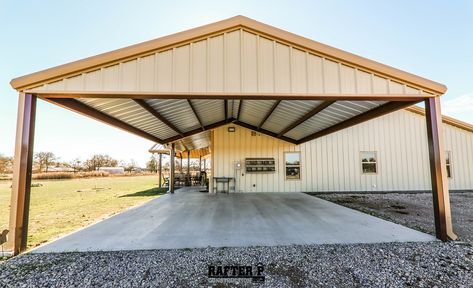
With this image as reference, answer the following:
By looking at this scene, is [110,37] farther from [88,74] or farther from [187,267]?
[187,267]

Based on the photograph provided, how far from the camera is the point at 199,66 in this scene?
3.66m

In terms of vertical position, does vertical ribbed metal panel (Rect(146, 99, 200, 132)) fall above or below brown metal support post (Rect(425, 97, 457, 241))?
above

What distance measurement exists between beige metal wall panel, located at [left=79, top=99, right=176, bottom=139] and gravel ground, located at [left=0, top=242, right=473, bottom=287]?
288 centimetres

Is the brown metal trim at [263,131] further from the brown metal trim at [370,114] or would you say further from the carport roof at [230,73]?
the carport roof at [230,73]

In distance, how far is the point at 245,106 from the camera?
303 inches

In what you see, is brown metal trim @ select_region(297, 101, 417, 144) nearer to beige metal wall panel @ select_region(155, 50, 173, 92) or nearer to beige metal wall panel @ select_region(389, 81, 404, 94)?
beige metal wall panel @ select_region(389, 81, 404, 94)

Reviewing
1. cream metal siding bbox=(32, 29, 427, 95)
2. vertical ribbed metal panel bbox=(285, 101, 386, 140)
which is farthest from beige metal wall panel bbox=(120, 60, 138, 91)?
vertical ribbed metal panel bbox=(285, 101, 386, 140)

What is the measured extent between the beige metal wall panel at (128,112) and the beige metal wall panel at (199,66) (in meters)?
2.06

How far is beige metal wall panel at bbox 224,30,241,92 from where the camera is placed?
3.63 m

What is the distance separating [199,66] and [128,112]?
290cm

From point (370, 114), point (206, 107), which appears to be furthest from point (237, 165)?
point (370, 114)

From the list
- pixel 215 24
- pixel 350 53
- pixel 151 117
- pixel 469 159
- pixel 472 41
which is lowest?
pixel 469 159

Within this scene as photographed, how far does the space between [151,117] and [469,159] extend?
14.1m

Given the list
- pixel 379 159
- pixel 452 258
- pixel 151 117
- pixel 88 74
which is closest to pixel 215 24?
pixel 88 74
